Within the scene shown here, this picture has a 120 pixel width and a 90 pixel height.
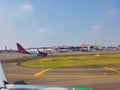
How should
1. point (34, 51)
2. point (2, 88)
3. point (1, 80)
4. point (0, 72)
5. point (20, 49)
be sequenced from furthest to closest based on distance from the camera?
point (34, 51)
point (20, 49)
point (0, 72)
point (1, 80)
point (2, 88)

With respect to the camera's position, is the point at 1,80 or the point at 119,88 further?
the point at 119,88

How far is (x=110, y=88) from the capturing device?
13.8 meters

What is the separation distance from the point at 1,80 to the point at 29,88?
0.59 metres

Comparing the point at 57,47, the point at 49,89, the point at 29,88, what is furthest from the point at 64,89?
the point at 57,47

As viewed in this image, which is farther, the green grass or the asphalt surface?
the green grass

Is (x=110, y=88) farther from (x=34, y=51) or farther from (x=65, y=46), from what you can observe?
(x=65, y=46)

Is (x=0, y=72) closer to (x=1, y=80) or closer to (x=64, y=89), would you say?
(x=1, y=80)

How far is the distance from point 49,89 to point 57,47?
178 m

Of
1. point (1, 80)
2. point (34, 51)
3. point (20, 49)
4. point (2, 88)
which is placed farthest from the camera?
point (34, 51)

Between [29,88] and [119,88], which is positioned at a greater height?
[29,88]

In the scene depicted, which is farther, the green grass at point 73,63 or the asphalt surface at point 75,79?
the green grass at point 73,63

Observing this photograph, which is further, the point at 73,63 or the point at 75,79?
the point at 73,63

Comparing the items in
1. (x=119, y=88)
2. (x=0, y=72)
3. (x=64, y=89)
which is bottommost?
(x=119, y=88)

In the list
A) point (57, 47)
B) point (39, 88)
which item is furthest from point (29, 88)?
point (57, 47)
